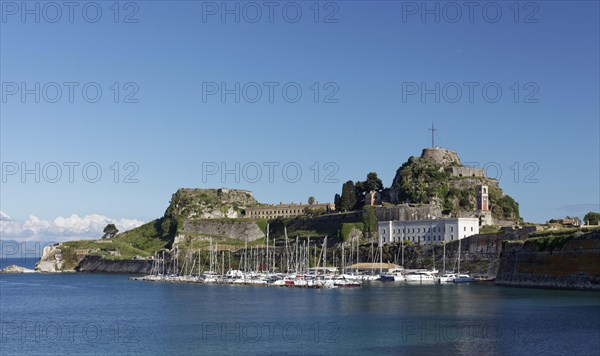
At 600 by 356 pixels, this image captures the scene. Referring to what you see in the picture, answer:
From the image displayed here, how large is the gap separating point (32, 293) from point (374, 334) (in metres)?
49.0

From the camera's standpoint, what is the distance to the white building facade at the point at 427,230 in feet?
290

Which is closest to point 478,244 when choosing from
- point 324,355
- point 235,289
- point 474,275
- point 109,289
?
point 474,275

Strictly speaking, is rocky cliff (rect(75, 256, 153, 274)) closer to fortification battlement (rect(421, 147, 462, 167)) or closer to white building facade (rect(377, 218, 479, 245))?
white building facade (rect(377, 218, 479, 245))

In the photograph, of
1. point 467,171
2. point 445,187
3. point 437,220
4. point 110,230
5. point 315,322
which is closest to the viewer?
point 315,322

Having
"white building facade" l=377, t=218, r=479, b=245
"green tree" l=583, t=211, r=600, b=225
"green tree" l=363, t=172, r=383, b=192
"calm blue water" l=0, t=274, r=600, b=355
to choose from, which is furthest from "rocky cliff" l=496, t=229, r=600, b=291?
"green tree" l=363, t=172, r=383, b=192

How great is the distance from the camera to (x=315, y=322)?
46188 mm

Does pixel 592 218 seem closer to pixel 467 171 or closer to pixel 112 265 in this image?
pixel 467 171

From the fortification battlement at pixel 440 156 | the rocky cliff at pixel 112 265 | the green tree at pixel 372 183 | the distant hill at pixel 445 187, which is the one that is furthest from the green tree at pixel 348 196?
the rocky cliff at pixel 112 265

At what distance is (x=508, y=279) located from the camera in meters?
71.2

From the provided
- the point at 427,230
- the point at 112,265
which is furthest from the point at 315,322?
the point at 112,265

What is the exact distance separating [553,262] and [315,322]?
27034 mm

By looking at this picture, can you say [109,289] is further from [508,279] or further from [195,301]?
[508,279]

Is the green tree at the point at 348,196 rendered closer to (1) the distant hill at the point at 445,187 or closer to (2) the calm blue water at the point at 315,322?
(1) the distant hill at the point at 445,187

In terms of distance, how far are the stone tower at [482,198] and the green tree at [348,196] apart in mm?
18715
